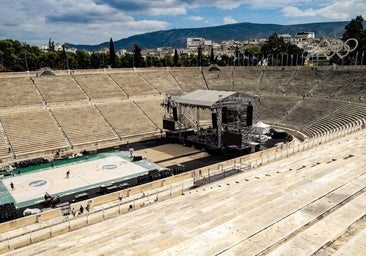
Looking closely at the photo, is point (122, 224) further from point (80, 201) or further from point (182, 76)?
point (182, 76)

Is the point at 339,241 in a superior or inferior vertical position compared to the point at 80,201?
superior

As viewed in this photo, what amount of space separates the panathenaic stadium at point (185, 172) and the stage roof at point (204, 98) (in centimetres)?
606

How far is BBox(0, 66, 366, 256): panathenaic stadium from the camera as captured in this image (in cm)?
1352

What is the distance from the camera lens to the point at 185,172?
30.4 m

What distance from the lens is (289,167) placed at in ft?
81.4

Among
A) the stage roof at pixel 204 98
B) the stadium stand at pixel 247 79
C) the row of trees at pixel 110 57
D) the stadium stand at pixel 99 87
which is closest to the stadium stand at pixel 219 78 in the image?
the stadium stand at pixel 247 79

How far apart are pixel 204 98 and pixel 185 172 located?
12742 millimetres

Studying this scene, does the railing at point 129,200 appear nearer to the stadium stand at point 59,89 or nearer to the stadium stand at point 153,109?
the stadium stand at point 153,109

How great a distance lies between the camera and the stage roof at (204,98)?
1500 inches

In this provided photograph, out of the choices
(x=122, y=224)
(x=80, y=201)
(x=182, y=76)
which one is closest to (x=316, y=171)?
(x=122, y=224)

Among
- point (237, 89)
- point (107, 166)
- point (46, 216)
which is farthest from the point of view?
point (237, 89)

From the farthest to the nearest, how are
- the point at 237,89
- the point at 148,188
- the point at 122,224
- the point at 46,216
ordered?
the point at 237,89, the point at 148,188, the point at 46,216, the point at 122,224

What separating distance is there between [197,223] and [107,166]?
824 inches

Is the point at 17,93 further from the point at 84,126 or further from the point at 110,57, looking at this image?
the point at 110,57
